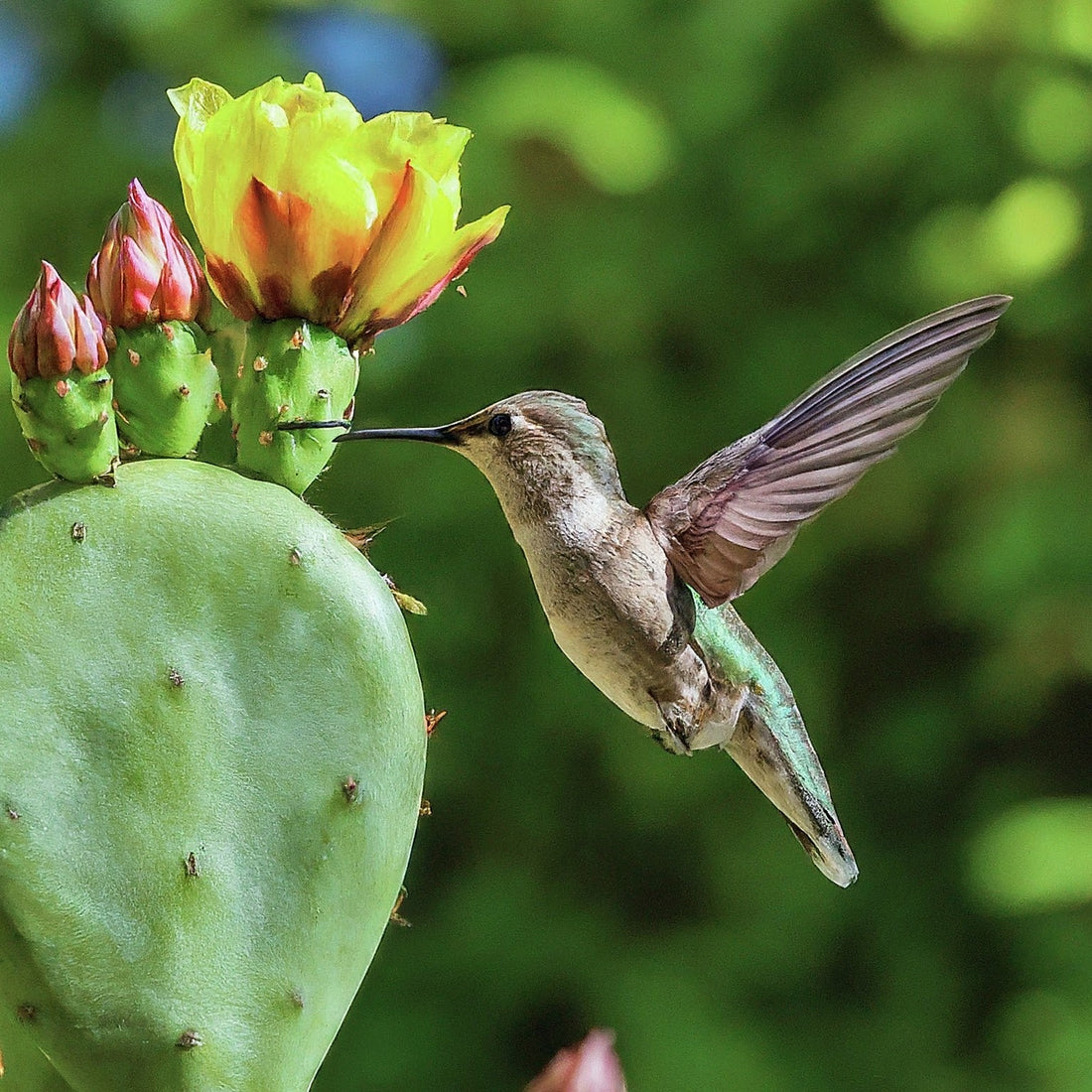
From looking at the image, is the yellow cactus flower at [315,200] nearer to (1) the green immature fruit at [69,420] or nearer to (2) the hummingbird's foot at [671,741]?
(1) the green immature fruit at [69,420]

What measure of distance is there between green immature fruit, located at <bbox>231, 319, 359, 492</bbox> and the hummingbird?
3 centimetres

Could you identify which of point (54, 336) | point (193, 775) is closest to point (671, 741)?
point (193, 775)

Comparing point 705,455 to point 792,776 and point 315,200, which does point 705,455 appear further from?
point 315,200

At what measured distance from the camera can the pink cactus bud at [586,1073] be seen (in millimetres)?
630

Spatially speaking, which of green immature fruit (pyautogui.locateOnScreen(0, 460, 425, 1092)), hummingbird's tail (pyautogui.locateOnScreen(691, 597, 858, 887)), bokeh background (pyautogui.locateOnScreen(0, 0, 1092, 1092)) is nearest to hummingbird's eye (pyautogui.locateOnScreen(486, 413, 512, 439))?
green immature fruit (pyautogui.locateOnScreen(0, 460, 425, 1092))

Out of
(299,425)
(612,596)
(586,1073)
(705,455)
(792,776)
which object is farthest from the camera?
(705,455)

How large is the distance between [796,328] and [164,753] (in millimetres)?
1706

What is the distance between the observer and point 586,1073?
63 cm

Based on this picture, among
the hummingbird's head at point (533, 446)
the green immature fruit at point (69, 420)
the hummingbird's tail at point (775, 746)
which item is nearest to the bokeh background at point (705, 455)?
the hummingbird's tail at point (775, 746)

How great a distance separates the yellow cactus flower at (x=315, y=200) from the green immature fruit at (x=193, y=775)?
102 millimetres

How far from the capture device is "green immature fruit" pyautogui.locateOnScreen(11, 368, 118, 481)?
2.21 ft

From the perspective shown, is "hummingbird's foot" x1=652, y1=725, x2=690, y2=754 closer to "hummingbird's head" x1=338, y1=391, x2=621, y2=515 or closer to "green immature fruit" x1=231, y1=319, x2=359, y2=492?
"hummingbird's head" x1=338, y1=391, x2=621, y2=515

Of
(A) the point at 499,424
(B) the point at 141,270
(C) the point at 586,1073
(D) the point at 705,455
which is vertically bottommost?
(D) the point at 705,455

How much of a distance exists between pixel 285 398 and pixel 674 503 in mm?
283
